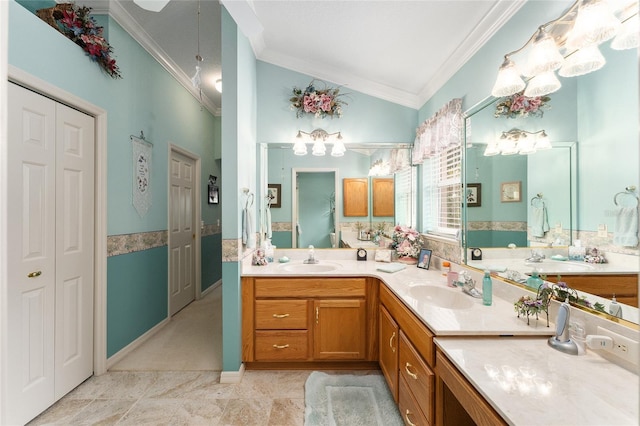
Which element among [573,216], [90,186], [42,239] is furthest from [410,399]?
[90,186]

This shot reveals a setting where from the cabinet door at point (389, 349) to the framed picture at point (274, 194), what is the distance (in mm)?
1399

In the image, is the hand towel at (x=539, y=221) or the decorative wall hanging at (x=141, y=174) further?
the decorative wall hanging at (x=141, y=174)

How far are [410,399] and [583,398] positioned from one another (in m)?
0.86

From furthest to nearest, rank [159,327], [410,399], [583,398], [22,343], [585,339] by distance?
[159,327] < [22,343] < [410,399] < [585,339] < [583,398]

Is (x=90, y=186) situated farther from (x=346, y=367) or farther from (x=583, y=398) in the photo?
(x=583, y=398)

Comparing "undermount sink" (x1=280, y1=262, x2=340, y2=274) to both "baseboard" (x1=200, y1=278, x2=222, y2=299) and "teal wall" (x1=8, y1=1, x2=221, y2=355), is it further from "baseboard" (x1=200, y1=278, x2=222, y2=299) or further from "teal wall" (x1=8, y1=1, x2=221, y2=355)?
"baseboard" (x1=200, y1=278, x2=222, y2=299)

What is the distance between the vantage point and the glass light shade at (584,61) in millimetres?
1006

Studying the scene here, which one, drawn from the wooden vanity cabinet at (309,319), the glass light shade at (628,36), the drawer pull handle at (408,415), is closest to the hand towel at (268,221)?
the wooden vanity cabinet at (309,319)

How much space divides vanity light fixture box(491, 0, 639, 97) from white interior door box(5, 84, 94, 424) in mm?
2785

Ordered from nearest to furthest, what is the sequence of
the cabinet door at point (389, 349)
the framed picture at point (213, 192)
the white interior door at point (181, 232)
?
the cabinet door at point (389, 349) → the white interior door at point (181, 232) → the framed picture at point (213, 192)

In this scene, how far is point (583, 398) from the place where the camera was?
2.43ft

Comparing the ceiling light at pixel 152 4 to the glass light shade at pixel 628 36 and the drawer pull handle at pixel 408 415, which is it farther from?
the drawer pull handle at pixel 408 415

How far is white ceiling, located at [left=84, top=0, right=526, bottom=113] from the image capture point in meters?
1.75

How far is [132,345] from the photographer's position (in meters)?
2.50
